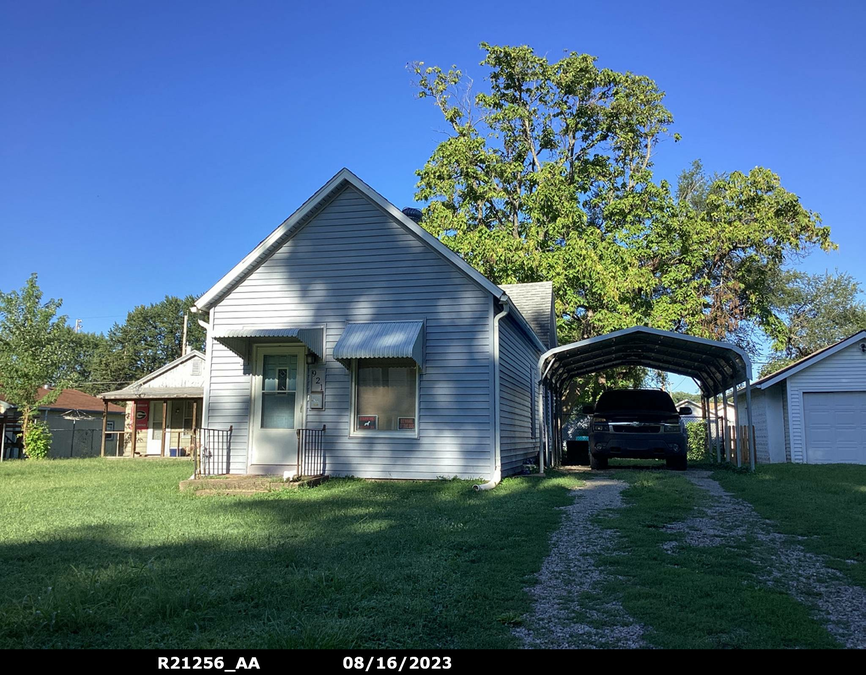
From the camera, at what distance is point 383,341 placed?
11.9 m

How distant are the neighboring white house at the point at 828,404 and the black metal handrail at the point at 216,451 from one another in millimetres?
16431

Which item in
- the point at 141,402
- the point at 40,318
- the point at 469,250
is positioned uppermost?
the point at 469,250

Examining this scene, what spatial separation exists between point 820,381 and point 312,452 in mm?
16212

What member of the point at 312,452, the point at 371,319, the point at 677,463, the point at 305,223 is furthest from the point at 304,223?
the point at 677,463

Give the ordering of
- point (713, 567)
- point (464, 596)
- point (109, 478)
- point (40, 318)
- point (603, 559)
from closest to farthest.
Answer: point (464, 596) < point (713, 567) < point (603, 559) < point (109, 478) < point (40, 318)

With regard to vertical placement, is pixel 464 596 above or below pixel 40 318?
below

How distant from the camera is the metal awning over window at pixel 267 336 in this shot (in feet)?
39.4

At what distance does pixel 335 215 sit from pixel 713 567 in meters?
9.60

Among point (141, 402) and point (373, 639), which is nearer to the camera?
point (373, 639)

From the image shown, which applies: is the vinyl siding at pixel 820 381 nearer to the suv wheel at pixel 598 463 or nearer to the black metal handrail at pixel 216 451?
the suv wheel at pixel 598 463

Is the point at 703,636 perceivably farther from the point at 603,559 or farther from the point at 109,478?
the point at 109,478

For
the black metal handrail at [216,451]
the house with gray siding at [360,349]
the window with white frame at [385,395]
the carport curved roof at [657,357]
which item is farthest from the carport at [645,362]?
the black metal handrail at [216,451]
